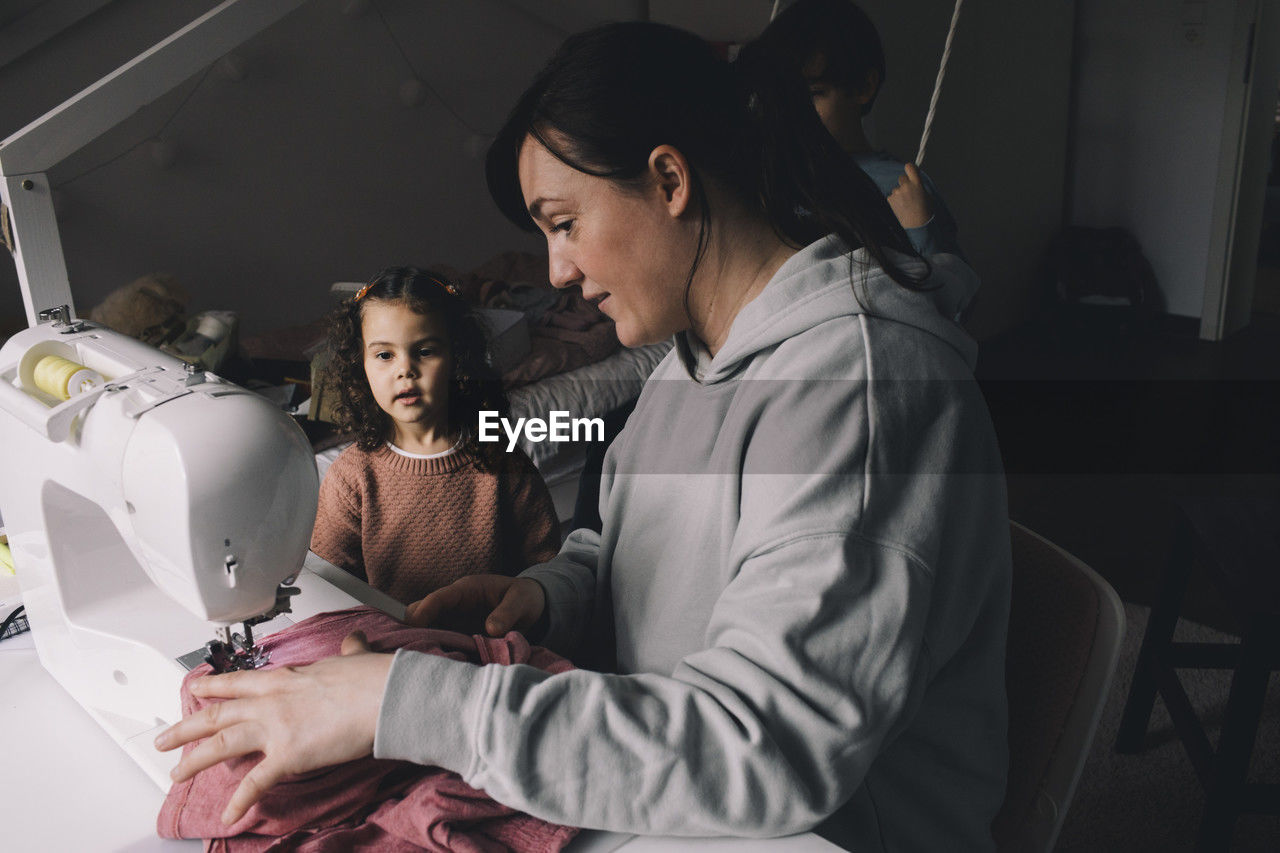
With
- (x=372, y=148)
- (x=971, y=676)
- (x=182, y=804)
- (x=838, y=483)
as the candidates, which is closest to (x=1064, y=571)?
(x=971, y=676)

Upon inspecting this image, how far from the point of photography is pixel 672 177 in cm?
82

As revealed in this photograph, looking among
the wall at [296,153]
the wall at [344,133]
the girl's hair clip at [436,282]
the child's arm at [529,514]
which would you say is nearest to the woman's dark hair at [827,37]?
the girl's hair clip at [436,282]

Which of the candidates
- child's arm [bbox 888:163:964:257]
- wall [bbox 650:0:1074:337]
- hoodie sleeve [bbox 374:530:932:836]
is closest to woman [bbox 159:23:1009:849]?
hoodie sleeve [bbox 374:530:932:836]

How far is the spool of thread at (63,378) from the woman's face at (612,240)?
0.42 meters

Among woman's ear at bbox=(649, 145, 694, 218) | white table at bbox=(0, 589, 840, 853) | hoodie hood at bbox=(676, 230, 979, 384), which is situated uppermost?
woman's ear at bbox=(649, 145, 694, 218)

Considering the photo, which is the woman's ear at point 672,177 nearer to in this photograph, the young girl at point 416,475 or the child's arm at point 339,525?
the young girl at point 416,475

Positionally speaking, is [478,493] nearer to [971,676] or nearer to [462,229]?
[971,676]

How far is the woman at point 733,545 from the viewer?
2.10 feet

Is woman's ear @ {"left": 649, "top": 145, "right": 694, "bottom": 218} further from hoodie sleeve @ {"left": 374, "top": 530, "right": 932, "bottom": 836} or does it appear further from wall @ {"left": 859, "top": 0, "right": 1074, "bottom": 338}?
wall @ {"left": 859, "top": 0, "right": 1074, "bottom": 338}

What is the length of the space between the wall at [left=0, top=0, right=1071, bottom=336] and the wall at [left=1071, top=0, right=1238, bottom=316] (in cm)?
44

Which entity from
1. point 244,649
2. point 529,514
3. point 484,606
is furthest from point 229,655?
point 529,514

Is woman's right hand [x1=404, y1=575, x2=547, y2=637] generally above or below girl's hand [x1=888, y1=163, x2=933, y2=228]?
below

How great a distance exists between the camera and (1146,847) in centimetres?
173

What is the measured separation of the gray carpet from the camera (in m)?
1.75
